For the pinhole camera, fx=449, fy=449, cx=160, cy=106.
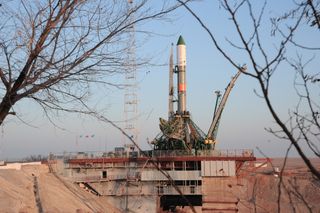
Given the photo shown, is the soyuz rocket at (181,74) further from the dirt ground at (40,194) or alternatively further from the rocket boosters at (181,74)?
the dirt ground at (40,194)

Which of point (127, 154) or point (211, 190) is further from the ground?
point (127, 154)

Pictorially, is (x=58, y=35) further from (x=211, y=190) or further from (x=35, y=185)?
(x=211, y=190)

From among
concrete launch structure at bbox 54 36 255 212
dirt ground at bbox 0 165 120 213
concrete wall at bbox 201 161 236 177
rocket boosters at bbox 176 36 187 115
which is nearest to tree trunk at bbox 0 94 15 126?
dirt ground at bbox 0 165 120 213

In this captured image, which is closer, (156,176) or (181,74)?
(156,176)

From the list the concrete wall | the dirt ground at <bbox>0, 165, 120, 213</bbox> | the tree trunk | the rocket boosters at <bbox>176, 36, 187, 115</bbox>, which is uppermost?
the rocket boosters at <bbox>176, 36, 187, 115</bbox>

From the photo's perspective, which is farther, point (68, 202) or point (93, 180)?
point (93, 180)

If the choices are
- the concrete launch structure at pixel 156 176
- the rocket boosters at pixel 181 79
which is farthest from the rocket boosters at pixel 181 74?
the concrete launch structure at pixel 156 176

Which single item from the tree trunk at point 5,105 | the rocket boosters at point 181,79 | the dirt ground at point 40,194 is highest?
the rocket boosters at point 181,79

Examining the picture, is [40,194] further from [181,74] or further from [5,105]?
[181,74]

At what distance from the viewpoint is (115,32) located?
4.17m

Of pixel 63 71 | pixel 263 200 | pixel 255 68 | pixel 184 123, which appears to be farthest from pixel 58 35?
pixel 184 123

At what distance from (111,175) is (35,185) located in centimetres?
1392

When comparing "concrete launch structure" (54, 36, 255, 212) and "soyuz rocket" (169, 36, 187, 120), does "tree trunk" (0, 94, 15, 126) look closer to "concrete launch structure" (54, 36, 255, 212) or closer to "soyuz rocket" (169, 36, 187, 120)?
"concrete launch structure" (54, 36, 255, 212)

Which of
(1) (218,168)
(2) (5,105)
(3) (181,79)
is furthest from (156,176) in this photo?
(2) (5,105)
